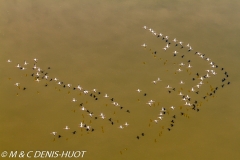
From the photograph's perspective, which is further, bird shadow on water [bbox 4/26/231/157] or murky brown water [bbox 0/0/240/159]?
bird shadow on water [bbox 4/26/231/157]

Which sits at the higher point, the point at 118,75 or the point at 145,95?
the point at 118,75

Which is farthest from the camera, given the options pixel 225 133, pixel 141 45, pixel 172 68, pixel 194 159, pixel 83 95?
pixel 141 45

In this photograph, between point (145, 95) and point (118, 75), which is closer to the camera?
point (145, 95)

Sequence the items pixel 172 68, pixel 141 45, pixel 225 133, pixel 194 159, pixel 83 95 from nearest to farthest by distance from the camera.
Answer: pixel 194 159 < pixel 225 133 < pixel 83 95 < pixel 172 68 < pixel 141 45

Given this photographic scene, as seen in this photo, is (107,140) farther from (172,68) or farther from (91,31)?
(91,31)

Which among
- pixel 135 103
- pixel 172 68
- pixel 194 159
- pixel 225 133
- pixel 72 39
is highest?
pixel 72 39

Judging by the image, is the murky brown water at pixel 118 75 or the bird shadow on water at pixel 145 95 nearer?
the murky brown water at pixel 118 75

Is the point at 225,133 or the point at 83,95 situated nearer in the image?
the point at 225,133

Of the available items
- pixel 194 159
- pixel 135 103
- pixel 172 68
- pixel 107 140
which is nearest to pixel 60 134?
pixel 107 140
